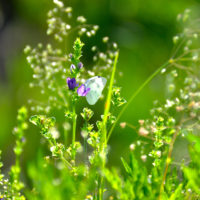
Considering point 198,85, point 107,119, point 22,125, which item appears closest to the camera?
point 22,125

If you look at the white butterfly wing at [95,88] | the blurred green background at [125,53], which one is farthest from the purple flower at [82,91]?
the blurred green background at [125,53]

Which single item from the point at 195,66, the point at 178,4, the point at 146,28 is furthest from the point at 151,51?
the point at 195,66

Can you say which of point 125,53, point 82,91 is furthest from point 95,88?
point 125,53

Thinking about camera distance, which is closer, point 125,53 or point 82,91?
point 82,91

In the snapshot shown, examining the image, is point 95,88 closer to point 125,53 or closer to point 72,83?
point 72,83

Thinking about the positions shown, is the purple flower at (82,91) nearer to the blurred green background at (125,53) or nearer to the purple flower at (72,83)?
the purple flower at (72,83)

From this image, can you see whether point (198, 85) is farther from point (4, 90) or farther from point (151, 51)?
point (4, 90)
